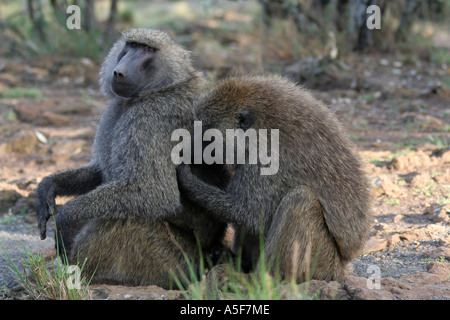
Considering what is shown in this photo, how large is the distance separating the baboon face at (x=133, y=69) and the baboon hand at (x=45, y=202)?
72 centimetres

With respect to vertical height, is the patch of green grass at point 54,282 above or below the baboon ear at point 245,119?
below

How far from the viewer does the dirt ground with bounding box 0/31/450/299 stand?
135 inches

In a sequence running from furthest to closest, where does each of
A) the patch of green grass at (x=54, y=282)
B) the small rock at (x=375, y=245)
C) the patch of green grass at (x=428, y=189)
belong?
the patch of green grass at (x=428, y=189), the small rock at (x=375, y=245), the patch of green grass at (x=54, y=282)

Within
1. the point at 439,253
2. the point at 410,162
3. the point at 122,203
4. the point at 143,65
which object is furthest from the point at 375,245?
the point at 143,65

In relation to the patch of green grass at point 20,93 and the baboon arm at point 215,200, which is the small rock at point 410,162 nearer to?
the baboon arm at point 215,200

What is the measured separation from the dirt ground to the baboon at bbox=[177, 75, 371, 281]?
1.49 feet

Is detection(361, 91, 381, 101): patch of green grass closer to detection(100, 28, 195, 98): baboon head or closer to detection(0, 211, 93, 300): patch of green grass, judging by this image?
detection(100, 28, 195, 98): baboon head

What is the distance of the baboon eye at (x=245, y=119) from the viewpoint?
294cm

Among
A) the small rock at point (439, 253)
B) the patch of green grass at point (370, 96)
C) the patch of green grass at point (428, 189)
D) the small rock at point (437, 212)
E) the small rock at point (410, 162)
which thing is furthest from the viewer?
the patch of green grass at point (370, 96)

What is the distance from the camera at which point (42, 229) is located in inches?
122

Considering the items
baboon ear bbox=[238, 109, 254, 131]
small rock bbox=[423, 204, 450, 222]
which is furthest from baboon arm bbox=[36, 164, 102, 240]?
small rock bbox=[423, 204, 450, 222]

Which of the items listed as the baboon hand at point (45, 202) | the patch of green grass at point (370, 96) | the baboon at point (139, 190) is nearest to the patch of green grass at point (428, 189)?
the baboon at point (139, 190)

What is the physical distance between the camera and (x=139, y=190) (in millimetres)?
2879

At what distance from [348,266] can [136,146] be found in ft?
4.41
